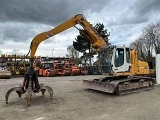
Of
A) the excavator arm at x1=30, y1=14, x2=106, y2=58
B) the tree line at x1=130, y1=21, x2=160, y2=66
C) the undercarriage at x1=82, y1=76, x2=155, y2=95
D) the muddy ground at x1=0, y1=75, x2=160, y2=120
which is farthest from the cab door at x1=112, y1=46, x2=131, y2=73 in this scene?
the tree line at x1=130, y1=21, x2=160, y2=66

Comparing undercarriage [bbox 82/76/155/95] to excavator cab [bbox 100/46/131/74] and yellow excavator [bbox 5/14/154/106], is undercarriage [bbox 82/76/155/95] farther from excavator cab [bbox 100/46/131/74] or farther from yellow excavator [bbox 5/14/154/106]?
excavator cab [bbox 100/46/131/74]

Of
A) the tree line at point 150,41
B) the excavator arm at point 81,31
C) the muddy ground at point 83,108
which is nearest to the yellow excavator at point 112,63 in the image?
the excavator arm at point 81,31

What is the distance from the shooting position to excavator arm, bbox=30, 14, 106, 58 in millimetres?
12448

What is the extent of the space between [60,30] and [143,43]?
43.4 metres

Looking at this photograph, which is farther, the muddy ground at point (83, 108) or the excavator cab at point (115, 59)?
the excavator cab at point (115, 59)

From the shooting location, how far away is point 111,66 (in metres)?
13.7

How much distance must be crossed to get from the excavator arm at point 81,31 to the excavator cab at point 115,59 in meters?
1.08

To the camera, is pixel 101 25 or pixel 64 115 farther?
pixel 101 25

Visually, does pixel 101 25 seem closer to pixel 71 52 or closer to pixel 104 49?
pixel 71 52

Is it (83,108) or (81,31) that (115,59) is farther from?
(83,108)

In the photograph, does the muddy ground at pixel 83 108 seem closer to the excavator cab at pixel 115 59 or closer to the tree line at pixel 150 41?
the excavator cab at pixel 115 59

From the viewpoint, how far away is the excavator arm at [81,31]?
12.4m

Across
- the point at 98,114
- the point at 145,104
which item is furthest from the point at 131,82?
the point at 98,114

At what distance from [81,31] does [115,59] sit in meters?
3.27
